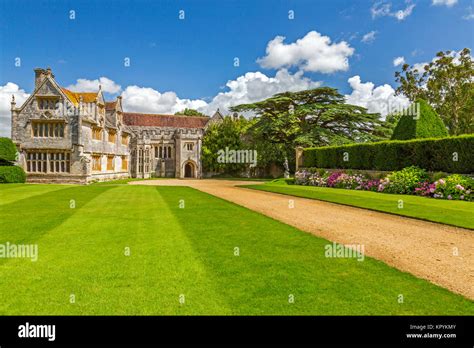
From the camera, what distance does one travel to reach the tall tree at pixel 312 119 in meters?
35.6

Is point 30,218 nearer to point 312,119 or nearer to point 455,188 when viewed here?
point 455,188

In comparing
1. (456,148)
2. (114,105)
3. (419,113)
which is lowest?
(456,148)

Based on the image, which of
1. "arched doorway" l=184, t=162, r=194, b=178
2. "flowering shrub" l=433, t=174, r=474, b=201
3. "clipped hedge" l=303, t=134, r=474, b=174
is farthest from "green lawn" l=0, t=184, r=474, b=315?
"arched doorway" l=184, t=162, r=194, b=178

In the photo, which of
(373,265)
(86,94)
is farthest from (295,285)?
(86,94)

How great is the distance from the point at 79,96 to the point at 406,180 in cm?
3282

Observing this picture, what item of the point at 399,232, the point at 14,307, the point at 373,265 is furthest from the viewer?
the point at 399,232

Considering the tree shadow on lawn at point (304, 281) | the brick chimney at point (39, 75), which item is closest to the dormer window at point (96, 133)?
the brick chimney at point (39, 75)

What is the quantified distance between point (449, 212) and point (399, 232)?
13.6ft

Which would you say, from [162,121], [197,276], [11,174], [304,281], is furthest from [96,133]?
[304,281]

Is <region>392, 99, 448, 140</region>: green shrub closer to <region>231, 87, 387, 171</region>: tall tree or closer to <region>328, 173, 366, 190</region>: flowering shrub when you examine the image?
<region>328, 173, 366, 190</region>: flowering shrub

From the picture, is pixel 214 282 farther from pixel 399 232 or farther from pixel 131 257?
pixel 399 232

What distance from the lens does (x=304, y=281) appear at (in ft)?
16.6

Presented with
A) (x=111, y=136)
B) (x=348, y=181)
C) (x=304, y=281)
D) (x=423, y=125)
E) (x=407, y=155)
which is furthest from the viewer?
(x=111, y=136)

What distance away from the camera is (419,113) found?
76.4 feet
